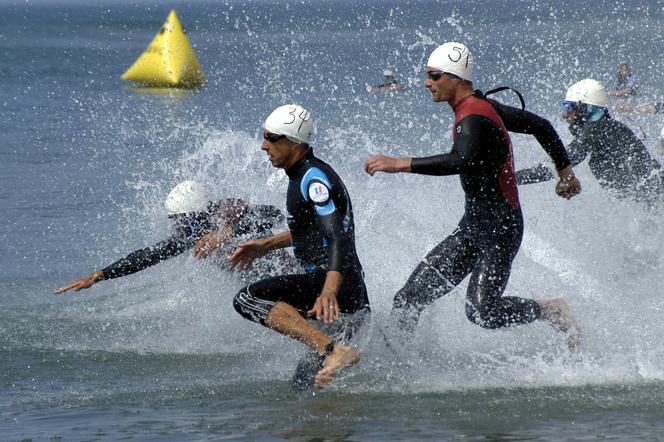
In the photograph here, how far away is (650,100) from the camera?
2459 centimetres

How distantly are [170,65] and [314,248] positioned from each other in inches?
1131

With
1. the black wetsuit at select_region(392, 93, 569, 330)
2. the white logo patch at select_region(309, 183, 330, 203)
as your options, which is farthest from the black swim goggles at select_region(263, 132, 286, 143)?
the black wetsuit at select_region(392, 93, 569, 330)

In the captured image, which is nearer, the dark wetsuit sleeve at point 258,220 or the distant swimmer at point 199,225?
the distant swimmer at point 199,225

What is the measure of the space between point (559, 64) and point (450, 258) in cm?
3057

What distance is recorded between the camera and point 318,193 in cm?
730

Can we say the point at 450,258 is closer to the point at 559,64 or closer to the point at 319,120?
the point at 319,120

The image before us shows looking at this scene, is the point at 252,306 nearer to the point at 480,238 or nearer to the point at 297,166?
the point at 297,166

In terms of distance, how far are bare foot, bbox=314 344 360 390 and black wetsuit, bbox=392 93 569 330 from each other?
993mm

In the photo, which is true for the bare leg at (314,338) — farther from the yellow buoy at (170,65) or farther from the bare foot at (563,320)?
the yellow buoy at (170,65)

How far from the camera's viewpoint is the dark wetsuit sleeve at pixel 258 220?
9312mm

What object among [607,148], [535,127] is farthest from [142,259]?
[607,148]

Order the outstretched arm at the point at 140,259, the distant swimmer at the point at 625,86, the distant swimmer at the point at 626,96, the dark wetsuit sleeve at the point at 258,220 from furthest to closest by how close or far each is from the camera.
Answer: the distant swimmer at the point at 625,86, the distant swimmer at the point at 626,96, the dark wetsuit sleeve at the point at 258,220, the outstretched arm at the point at 140,259

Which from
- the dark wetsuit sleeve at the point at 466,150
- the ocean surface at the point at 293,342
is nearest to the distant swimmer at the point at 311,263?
the ocean surface at the point at 293,342

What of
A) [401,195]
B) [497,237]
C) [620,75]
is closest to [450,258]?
[497,237]
